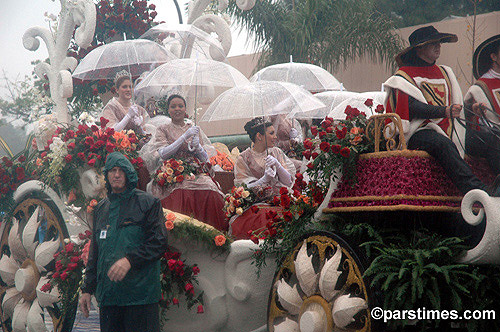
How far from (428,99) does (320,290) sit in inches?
51.5

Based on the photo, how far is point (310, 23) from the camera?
8.84m

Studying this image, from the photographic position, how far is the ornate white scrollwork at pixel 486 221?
11.4 feet

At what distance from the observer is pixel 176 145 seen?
591 centimetres

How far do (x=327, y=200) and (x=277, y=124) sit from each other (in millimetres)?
3040

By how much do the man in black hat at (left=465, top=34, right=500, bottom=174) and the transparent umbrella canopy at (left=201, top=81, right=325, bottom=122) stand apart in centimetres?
249

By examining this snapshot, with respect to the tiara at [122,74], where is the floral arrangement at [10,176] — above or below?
below

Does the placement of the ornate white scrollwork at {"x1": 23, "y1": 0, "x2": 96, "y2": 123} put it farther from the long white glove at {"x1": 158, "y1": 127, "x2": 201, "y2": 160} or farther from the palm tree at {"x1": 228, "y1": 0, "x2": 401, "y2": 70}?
the palm tree at {"x1": 228, "y1": 0, "x2": 401, "y2": 70}

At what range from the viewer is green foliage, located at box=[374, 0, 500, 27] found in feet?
11.9

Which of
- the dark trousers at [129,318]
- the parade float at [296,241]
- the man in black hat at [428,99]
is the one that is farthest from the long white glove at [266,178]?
the man in black hat at [428,99]

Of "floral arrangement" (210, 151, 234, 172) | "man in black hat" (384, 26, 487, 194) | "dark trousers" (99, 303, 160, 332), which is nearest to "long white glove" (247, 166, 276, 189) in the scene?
"floral arrangement" (210, 151, 234, 172)

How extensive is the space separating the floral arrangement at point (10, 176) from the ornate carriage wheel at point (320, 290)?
138 inches

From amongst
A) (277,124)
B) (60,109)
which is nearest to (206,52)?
(277,124)

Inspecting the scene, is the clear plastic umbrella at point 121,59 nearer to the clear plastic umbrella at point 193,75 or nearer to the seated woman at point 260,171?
the clear plastic umbrella at point 193,75

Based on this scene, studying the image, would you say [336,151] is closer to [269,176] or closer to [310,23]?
[269,176]
